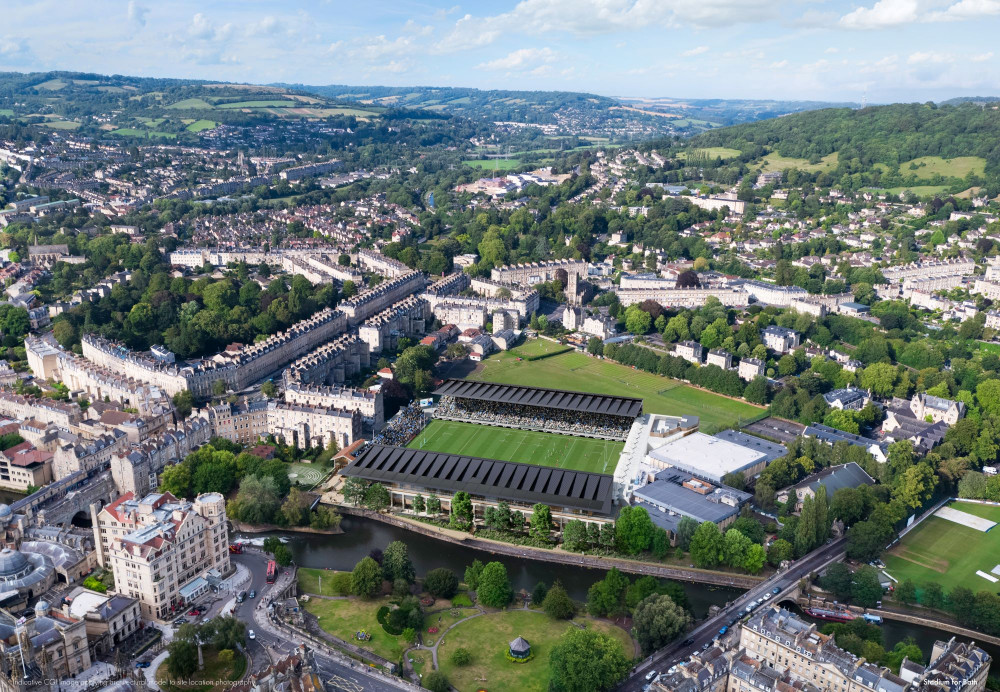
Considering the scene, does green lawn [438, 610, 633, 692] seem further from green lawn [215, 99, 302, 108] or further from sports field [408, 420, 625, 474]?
green lawn [215, 99, 302, 108]

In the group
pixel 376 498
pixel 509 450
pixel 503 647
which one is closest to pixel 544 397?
pixel 509 450

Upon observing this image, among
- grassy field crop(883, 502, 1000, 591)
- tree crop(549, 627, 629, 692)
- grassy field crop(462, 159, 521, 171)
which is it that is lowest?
grassy field crop(883, 502, 1000, 591)

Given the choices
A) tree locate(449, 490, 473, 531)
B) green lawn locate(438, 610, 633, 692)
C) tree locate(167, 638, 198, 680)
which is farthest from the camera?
tree locate(449, 490, 473, 531)

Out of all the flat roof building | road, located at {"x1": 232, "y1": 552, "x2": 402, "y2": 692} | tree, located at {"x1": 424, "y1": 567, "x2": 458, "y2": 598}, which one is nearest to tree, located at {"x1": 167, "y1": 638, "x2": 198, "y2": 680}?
road, located at {"x1": 232, "y1": 552, "x2": 402, "y2": 692}

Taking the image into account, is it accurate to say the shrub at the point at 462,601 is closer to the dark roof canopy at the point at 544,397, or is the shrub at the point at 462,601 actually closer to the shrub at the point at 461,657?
the shrub at the point at 461,657

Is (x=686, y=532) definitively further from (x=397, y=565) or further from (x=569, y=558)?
(x=397, y=565)

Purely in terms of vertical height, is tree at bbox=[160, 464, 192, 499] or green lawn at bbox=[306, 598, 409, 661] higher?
tree at bbox=[160, 464, 192, 499]

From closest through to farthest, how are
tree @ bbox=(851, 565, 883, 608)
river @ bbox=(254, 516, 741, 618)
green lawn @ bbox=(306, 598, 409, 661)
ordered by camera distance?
1. green lawn @ bbox=(306, 598, 409, 661)
2. tree @ bbox=(851, 565, 883, 608)
3. river @ bbox=(254, 516, 741, 618)
